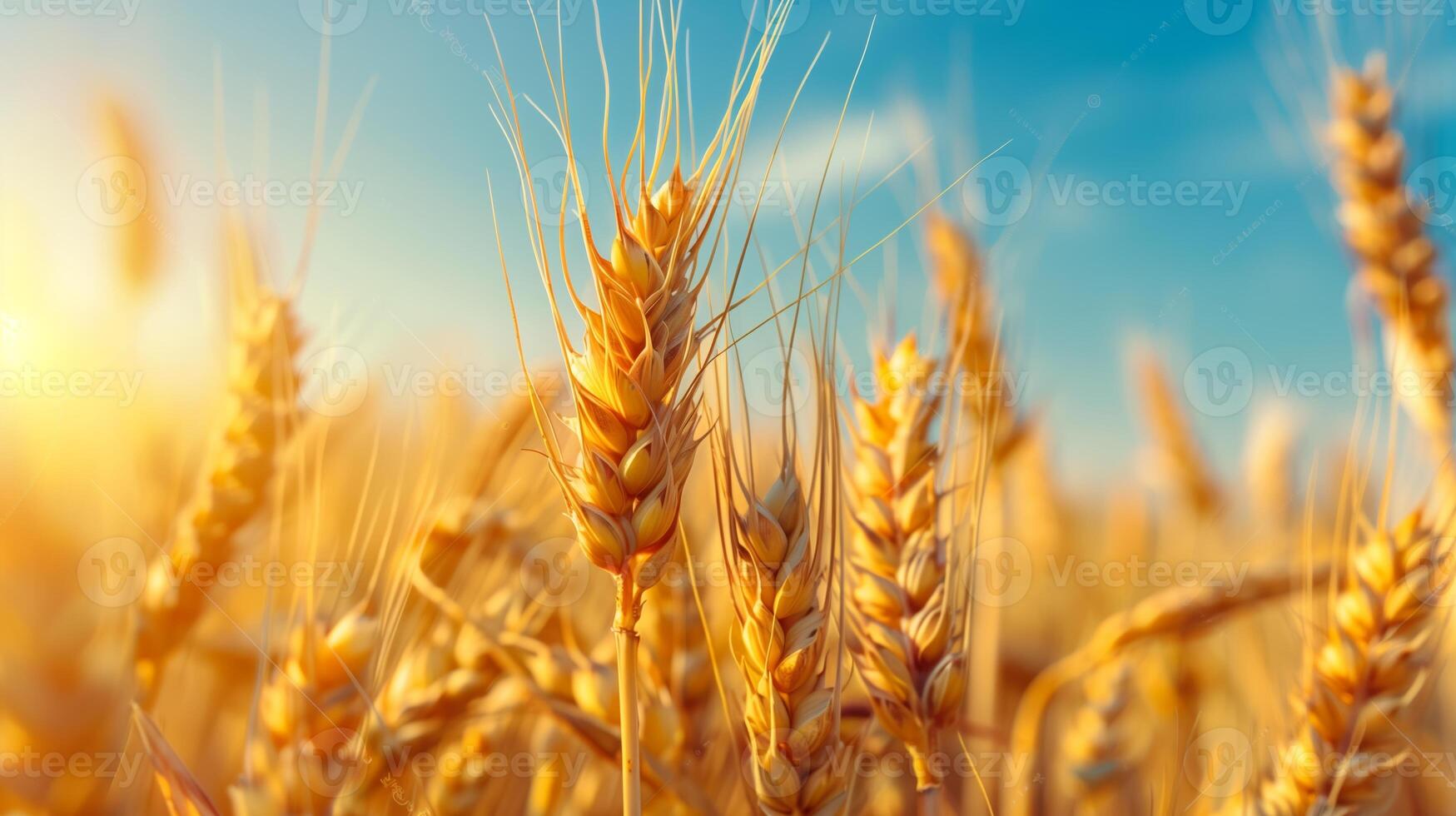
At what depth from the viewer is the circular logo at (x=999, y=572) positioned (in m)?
1.71

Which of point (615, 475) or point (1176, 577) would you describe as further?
point (1176, 577)

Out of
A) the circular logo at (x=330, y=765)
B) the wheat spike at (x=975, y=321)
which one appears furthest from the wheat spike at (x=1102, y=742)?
the circular logo at (x=330, y=765)

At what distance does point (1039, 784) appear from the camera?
69.1 inches

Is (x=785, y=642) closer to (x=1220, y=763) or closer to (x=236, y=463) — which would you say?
(x=236, y=463)

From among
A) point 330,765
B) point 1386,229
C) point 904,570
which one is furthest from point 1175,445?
point 330,765

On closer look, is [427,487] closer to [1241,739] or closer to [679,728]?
[679,728]

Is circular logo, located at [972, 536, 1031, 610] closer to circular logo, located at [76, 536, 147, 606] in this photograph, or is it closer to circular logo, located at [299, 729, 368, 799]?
circular logo, located at [299, 729, 368, 799]

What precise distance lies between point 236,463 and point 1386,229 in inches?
125

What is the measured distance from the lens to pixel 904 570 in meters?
1.08

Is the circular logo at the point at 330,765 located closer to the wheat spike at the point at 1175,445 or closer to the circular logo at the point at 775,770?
the circular logo at the point at 775,770

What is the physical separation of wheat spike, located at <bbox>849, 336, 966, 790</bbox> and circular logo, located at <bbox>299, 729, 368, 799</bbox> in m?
0.69

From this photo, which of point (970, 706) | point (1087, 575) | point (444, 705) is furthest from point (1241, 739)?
point (444, 705)

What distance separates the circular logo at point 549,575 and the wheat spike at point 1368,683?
129cm

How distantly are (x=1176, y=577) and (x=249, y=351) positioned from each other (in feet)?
7.82
